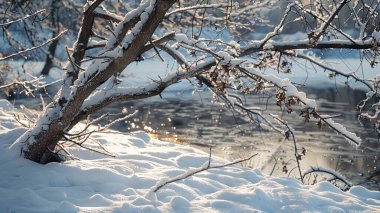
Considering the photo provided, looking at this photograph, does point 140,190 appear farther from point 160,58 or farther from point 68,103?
point 160,58

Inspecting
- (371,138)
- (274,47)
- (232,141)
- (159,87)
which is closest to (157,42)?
(159,87)

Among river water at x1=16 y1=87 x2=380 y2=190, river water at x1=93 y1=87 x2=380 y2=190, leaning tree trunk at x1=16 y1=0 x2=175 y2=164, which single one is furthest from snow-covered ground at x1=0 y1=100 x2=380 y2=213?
river water at x1=93 y1=87 x2=380 y2=190

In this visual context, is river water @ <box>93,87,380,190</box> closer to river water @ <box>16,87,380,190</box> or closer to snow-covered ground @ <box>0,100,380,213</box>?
river water @ <box>16,87,380,190</box>

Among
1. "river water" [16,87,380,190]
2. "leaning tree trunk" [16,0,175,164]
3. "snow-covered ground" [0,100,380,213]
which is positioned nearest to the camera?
"snow-covered ground" [0,100,380,213]

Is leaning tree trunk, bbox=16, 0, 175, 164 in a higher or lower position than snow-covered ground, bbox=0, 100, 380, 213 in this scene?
higher

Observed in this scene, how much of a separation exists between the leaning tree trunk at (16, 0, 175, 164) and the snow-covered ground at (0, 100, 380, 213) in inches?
7.1

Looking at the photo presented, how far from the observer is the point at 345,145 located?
1280 cm

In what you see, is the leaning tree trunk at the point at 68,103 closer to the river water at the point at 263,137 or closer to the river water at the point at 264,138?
the river water at the point at 263,137

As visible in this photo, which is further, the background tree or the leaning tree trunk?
the leaning tree trunk

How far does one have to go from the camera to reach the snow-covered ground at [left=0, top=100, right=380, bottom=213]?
4.19 metres

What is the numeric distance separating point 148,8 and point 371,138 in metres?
11.3

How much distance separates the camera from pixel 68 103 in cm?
474

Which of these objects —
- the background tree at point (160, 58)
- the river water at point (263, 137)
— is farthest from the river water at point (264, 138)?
the background tree at point (160, 58)

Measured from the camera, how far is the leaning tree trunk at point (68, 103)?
4.37 m
